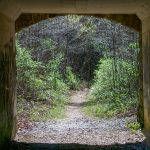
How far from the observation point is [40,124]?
14.5 meters

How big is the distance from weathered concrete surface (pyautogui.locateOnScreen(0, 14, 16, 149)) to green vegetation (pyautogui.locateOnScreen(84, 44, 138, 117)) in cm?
673

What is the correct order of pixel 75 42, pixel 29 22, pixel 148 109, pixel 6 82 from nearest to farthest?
pixel 6 82, pixel 148 109, pixel 29 22, pixel 75 42

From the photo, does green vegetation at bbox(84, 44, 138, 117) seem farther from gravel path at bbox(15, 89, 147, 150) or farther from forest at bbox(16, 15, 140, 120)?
gravel path at bbox(15, 89, 147, 150)

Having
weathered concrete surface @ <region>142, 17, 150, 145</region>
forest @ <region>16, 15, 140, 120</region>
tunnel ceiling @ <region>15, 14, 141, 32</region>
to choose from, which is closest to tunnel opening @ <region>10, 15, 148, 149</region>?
forest @ <region>16, 15, 140, 120</region>

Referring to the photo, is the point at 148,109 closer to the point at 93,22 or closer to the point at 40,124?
the point at 40,124

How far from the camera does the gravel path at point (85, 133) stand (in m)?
10.9

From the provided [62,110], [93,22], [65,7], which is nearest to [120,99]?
[62,110]

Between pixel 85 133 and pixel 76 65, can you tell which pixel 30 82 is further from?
pixel 76 65

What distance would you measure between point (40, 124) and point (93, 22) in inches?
380

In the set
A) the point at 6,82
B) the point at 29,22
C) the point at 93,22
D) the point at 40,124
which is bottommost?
the point at 40,124

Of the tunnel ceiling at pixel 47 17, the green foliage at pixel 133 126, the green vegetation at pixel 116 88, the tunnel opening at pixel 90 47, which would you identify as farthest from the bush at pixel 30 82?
the green foliage at pixel 133 126

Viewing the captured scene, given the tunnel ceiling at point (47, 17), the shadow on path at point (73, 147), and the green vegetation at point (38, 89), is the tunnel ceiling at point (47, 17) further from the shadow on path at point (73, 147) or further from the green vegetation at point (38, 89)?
the green vegetation at point (38, 89)

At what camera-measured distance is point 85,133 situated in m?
12.4

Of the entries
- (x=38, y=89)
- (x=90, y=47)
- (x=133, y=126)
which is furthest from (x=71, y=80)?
(x=133, y=126)
